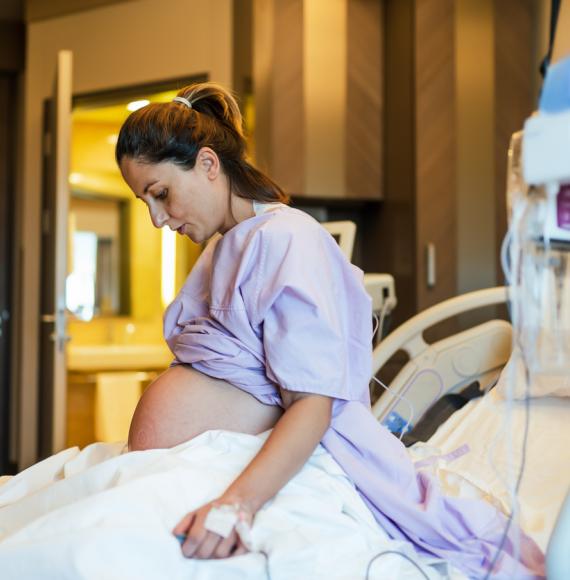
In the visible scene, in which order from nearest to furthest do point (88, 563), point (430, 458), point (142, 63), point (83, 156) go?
point (88, 563) → point (430, 458) → point (142, 63) → point (83, 156)

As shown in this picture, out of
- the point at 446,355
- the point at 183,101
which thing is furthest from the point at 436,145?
the point at 183,101

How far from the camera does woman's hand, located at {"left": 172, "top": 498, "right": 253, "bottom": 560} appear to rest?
937mm

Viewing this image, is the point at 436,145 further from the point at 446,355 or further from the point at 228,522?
the point at 228,522

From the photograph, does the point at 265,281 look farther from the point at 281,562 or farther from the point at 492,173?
the point at 492,173

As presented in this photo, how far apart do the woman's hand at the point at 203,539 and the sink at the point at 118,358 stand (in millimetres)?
3297

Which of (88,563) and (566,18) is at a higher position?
A: (566,18)

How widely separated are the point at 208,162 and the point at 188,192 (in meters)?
0.07

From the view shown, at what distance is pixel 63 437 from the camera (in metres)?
2.99

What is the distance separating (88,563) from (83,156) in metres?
4.38

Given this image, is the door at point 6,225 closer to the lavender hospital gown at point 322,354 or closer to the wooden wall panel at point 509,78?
the wooden wall panel at point 509,78

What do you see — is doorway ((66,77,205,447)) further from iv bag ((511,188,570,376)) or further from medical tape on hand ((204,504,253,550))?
iv bag ((511,188,570,376))

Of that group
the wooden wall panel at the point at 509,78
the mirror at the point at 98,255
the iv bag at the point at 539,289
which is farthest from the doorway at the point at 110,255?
the iv bag at the point at 539,289

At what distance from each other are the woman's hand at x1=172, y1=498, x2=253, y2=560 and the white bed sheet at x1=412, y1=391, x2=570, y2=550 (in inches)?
21.9

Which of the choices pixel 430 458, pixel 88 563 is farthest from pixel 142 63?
pixel 88 563
